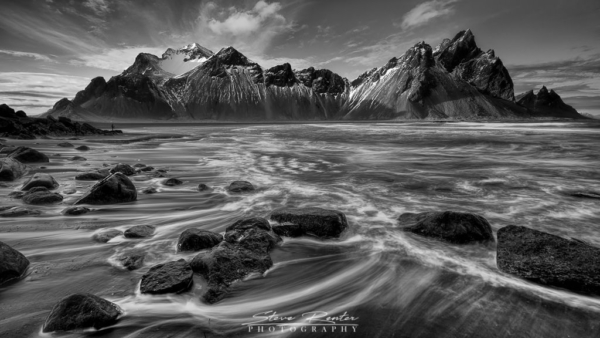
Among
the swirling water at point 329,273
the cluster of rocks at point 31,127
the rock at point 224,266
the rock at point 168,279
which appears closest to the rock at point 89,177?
the swirling water at point 329,273

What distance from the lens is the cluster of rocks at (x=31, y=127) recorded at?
29266 mm

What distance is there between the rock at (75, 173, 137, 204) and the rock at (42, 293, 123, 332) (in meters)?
5.48

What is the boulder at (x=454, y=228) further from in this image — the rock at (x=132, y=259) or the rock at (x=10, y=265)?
the rock at (x=10, y=265)

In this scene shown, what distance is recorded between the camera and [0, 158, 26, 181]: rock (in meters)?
10.3

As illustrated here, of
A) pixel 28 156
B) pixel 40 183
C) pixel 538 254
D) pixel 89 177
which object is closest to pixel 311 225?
pixel 538 254

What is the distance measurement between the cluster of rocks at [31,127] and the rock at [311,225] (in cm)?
3471

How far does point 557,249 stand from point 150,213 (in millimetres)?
9010

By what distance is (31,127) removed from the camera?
31.4m

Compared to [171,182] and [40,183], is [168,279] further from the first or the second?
A: [40,183]

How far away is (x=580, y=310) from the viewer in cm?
397

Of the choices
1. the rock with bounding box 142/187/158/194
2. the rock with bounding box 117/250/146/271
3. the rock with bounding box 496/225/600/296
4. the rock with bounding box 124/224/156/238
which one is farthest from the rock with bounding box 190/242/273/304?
the rock with bounding box 142/187/158/194

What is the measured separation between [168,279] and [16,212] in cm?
568

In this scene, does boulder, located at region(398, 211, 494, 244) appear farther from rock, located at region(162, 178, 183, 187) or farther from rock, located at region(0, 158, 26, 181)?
rock, located at region(0, 158, 26, 181)

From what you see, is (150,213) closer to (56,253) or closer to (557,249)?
(56,253)
